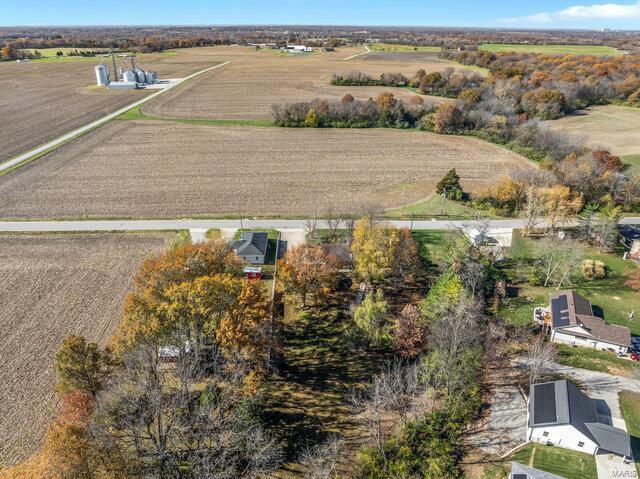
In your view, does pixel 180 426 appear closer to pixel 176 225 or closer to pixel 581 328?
pixel 581 328

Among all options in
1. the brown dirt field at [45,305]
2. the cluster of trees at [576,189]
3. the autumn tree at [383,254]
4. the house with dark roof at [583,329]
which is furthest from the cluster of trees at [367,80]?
the house with dark roof at [583,329]

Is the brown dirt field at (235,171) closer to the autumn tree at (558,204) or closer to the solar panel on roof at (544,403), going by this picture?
the autumn tree at (558,204)

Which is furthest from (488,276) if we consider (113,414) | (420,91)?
(420,91)

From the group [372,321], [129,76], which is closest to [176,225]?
[372,321]

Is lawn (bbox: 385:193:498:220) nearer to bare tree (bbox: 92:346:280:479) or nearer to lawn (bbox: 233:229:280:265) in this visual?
lawn (bbox: 233:229:280:265)

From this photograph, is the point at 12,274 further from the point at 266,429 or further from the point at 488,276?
the point at 488,276
